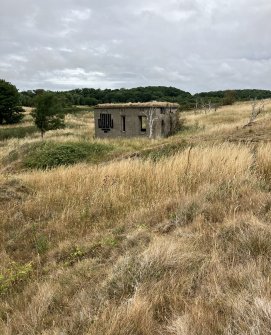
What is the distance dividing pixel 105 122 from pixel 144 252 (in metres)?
30.2

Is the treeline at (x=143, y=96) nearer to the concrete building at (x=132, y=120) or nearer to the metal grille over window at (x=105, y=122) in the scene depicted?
the concrete building at (x=132, y=120)

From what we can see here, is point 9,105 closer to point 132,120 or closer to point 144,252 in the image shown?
point 132,120

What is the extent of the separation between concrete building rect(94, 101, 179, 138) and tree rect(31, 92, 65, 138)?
6144 mm

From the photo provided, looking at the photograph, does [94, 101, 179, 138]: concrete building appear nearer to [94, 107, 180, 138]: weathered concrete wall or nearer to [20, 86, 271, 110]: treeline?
[94, 107, 180, 138]: weathered concrete wall

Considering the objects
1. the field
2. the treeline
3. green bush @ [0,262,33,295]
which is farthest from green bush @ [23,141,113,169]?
the treeline

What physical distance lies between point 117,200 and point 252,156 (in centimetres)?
279

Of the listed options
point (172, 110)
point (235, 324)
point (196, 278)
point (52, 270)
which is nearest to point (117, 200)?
point (52, 270)

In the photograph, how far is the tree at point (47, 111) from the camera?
119 feet

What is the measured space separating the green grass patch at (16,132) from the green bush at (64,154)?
22797 millimetres

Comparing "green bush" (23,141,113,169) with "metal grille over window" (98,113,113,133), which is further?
"metal grille over window" (98,113,113,133)

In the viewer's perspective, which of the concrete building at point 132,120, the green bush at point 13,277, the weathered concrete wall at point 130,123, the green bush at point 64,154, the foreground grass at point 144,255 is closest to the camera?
the foreground grass at point 144,255

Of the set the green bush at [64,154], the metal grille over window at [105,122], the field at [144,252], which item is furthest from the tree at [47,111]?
the field at [144,252]

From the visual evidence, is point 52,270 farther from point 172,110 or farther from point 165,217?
point 172,110

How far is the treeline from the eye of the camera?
7331 centimetres
